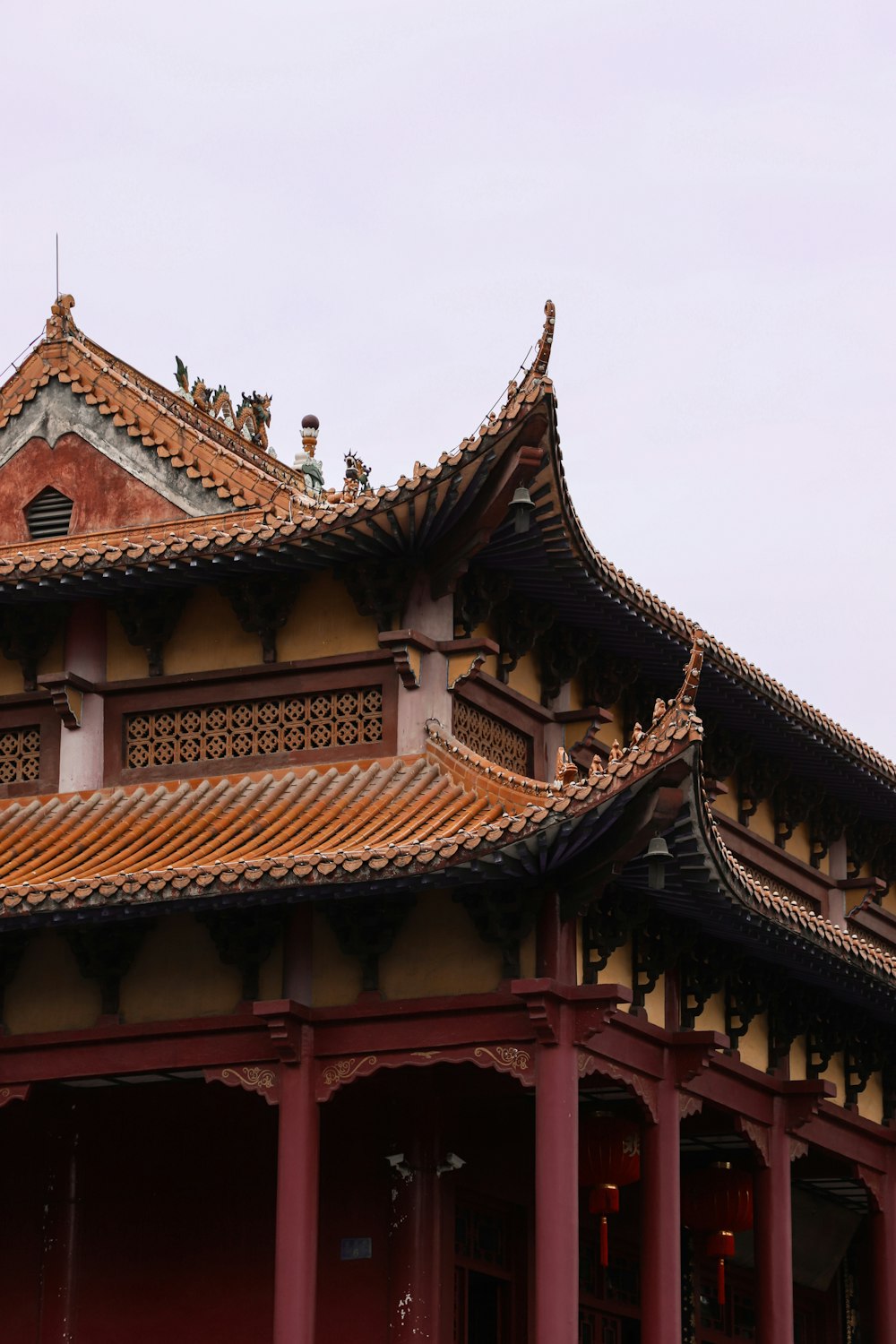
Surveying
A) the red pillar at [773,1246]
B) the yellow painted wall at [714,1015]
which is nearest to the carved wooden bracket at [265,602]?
the yellow painted wall at [714,1015]

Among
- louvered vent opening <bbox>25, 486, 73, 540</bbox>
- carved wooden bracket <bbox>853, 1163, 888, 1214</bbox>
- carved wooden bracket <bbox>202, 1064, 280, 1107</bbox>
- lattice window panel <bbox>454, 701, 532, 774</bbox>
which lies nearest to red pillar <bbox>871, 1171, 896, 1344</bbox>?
carved wooden bracket <bbox>853, 1163, 888, 1214</bbox>

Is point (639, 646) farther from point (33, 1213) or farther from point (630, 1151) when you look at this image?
point (33, 1213)

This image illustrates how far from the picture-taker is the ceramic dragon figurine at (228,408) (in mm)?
25922

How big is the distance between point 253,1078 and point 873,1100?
8.11 meters

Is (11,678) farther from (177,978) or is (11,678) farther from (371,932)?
(371,932)

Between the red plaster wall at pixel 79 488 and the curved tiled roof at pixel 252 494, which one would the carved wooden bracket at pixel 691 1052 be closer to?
the curved tiled roof at pixel 252 494

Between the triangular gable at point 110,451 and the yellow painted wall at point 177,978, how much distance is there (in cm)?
450

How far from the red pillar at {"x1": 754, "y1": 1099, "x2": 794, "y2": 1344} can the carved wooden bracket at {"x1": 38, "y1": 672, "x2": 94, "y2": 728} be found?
7297mm

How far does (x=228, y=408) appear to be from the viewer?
26.2 m

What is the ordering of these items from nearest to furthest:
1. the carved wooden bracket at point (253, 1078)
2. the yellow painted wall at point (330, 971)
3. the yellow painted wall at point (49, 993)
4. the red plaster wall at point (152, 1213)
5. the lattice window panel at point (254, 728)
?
the carved wooden bracket at point (253, 1078) → the yellow painted wall at point (330, 971) → the yellow painted wall at point (49, 993) → the red plaster wall at point (152, 1213) → the lattice window panel at point (254, 728)

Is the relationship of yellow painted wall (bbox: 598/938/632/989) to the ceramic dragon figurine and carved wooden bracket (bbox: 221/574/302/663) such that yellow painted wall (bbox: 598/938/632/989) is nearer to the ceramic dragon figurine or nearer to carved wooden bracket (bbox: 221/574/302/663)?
carved wooden bracket (bbox: 221/574/302/663)

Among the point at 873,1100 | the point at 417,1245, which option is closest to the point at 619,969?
the point at 417,1245

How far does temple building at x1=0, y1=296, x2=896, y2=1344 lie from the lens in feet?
63.6

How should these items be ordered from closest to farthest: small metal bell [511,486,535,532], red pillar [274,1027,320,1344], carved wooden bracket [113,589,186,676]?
red pillar [274,1027,320,1344]
small metal bell [511,486,535,532]
carved wooden bracket [113,589,186,676]
